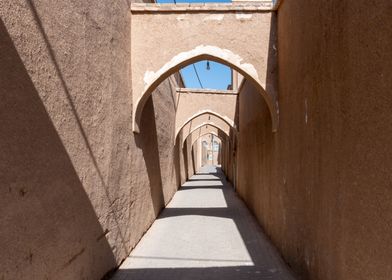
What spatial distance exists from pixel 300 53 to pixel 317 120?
1086 mm

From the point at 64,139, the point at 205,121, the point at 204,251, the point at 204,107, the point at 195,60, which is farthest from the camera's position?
the point at 205,121

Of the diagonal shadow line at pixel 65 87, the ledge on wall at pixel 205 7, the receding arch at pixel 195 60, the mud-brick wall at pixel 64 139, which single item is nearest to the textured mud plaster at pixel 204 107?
the receding arch at pixel 195 60

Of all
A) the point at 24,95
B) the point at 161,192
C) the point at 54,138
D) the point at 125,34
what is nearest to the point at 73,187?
the point at 54,138

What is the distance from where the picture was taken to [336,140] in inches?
118

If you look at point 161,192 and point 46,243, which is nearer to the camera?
point 46,243

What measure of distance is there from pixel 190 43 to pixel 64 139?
11.1ft

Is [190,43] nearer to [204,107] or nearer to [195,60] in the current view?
[195,60]

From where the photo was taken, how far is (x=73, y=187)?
3.63 meters

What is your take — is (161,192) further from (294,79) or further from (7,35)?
(7,35)

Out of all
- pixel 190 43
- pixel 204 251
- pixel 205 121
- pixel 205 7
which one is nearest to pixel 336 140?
pixel 204 251

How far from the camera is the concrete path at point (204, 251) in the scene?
471 centimetres

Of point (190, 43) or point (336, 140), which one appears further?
point (190, 43)

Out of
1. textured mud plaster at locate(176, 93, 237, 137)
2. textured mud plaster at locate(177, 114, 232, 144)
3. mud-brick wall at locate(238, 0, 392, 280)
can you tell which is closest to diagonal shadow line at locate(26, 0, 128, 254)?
mud-brick wall at locate(238, 0, 392, 280)

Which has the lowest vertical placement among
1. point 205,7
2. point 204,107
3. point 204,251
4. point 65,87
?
point 204,251
